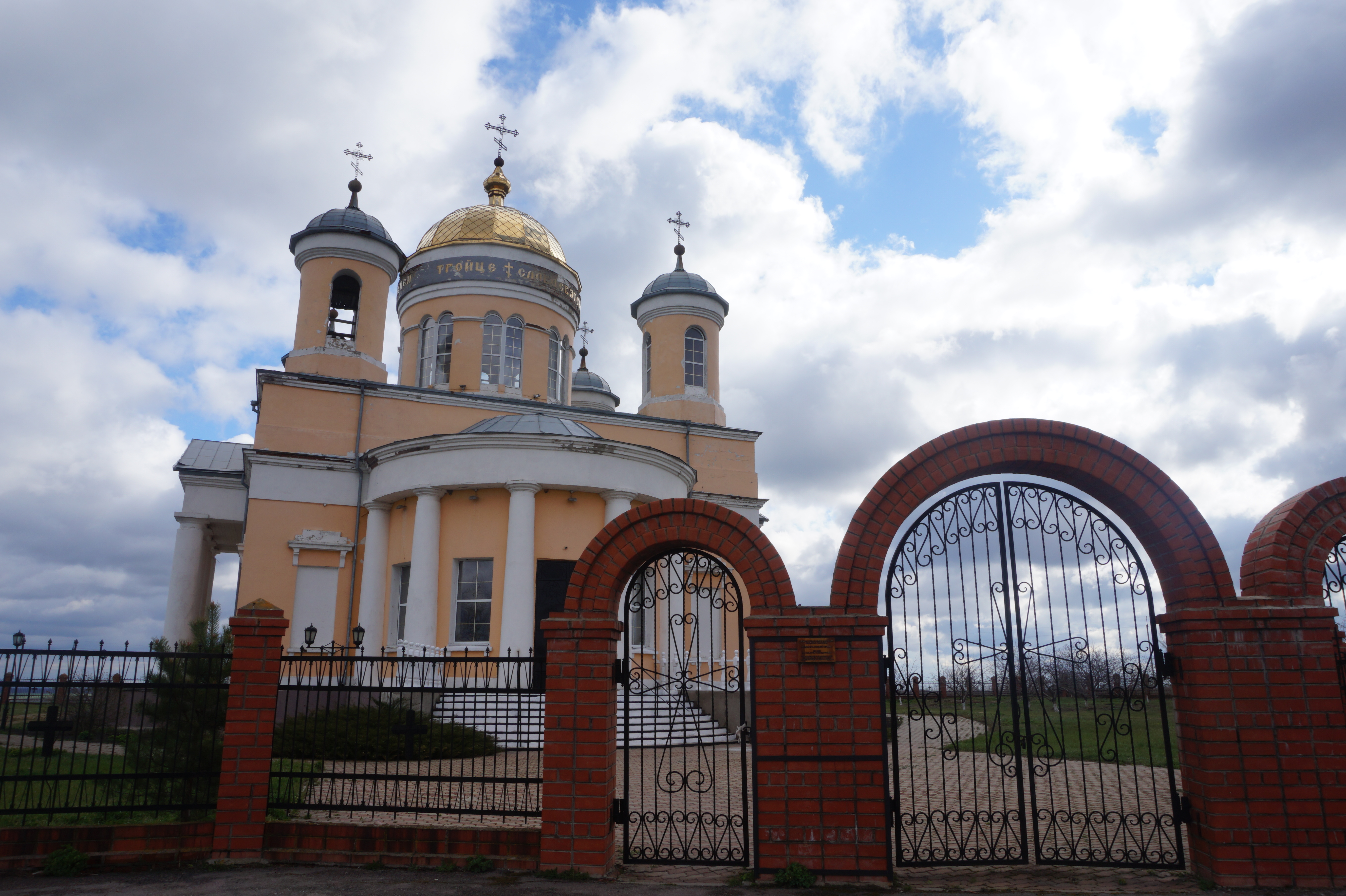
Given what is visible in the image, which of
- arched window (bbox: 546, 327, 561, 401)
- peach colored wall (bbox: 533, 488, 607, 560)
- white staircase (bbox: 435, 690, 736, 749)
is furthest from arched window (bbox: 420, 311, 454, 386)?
white staircase (bbox: 435, 690, 736, 749)

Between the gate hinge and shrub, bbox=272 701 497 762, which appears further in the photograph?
shrub, bbox=272 701 497 762

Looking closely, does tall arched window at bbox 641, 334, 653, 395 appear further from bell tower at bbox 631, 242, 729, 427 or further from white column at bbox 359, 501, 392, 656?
white column at bbox 359, 501, 392, 656

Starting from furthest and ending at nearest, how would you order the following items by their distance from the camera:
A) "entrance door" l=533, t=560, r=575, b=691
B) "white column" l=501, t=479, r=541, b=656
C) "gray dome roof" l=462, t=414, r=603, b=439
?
"gray dome roof" l=462, t=414, r=603, b=439 → "entrance door" l=533, t=560, r=575, b=691 → "white column" l=501, t=479, r=541, b=656

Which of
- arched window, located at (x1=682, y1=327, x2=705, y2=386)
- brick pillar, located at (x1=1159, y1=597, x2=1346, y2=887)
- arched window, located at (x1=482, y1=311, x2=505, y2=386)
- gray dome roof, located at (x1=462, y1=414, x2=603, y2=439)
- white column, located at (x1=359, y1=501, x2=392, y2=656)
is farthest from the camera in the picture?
arched window, located at (x1=682, y1=327, x2=705, y2=386)

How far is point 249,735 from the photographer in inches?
273

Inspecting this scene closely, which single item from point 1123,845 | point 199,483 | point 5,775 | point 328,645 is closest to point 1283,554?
point 1123,845

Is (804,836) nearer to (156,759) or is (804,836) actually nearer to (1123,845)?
(1123,845)

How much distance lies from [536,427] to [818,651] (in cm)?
1042

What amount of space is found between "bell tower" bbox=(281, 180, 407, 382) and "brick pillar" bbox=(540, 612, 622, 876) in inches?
570

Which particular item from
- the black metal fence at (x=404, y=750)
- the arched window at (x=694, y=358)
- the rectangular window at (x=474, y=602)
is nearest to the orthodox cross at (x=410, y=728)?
the black metal fence at (x=404, y=750)

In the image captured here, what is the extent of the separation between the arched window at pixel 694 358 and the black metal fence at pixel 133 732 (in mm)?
17357

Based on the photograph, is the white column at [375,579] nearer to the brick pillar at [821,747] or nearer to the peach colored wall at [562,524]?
the peach colored wall at [562,524]

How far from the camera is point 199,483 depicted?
63.8 feet

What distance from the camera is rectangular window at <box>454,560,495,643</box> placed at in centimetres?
1498
